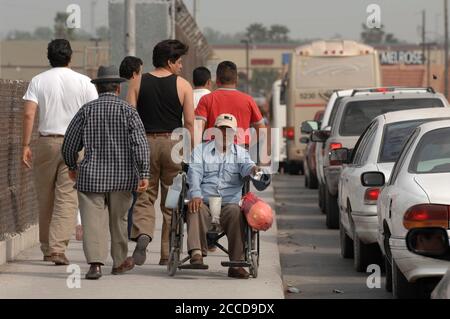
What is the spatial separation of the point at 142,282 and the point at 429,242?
2691 millimetres

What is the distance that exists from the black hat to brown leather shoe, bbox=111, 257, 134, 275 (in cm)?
153

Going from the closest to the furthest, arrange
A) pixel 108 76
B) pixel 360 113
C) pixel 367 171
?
pixel 108 76 → pixel 367 171 → pixel 360 113

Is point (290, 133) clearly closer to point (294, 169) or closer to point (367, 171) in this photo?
point (294, 169)

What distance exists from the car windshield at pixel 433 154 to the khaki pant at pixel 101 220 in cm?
245

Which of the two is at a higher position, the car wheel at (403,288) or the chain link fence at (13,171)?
the chain link fence at (13,171)

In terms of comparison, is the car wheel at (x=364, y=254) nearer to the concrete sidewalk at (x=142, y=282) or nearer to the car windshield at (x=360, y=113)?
the concrete sidewalk at (x=142, y=282)

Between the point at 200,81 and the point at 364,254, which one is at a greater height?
the point at 200,81

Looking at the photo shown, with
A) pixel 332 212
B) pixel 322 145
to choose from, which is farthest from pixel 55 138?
pixel 322 145

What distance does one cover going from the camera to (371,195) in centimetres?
1323

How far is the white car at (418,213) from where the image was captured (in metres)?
10.1

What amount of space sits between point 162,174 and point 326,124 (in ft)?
33.7

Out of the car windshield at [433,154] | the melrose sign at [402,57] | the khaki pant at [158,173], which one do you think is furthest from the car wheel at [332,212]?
the melrose sign at [402,57]

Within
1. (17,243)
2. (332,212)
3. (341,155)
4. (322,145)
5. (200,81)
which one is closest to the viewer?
(17,243)
